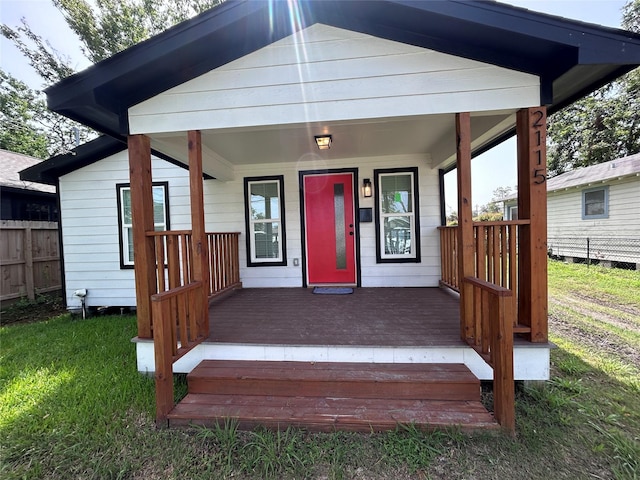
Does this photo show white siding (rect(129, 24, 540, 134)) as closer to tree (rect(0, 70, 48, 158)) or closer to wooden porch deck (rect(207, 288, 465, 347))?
wooden porch deck (rect(207, 288, 465, 347))

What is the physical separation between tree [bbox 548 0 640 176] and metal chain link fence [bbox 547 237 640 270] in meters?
8.25

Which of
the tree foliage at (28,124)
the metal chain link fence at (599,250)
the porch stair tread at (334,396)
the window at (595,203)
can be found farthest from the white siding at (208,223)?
the tree foliage at (28,124)

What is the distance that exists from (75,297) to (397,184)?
6.00 m

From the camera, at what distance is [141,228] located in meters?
2.69

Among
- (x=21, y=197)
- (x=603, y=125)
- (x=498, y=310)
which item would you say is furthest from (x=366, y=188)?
(x=603, y=125)

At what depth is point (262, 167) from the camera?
4910mm

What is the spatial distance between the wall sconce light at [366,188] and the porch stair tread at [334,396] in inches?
116

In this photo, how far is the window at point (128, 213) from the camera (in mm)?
5102

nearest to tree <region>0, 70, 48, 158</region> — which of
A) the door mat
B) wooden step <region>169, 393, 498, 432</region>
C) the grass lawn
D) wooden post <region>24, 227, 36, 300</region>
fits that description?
wooden post <region>24, 227, 36, 300</region>

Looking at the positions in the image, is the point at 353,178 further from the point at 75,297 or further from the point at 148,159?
the point at 75,297

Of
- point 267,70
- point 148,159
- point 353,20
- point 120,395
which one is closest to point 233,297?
point 120,395

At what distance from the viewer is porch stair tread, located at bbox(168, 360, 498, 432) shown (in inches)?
77.5

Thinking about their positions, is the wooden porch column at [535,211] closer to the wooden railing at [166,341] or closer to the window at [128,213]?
the wooden railing at [166,341]

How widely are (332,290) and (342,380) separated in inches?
94.3
